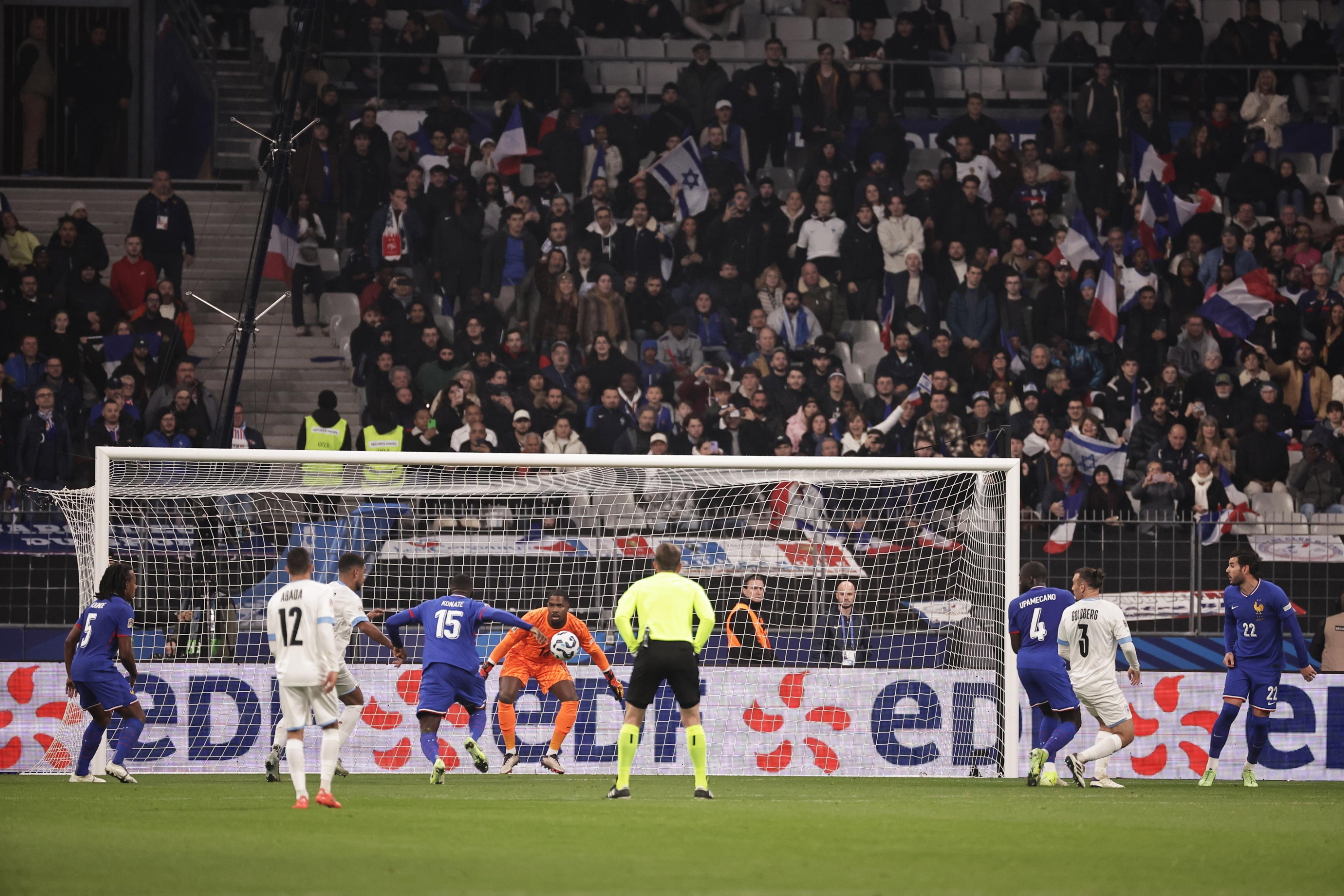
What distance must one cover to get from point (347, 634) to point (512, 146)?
35.3 feet

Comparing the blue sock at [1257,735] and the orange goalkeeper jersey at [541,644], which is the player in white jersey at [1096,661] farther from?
the orange goalkeeper jersey at [541,644]

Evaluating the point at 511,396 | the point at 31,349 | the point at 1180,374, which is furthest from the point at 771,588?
the point at 31,349

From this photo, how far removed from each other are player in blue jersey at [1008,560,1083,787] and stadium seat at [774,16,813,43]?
13.6 metres

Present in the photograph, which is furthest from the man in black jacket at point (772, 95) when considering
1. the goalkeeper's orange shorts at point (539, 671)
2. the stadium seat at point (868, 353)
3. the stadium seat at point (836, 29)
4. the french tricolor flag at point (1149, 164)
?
the goalkeeper's orange shorts at point (539, 671)

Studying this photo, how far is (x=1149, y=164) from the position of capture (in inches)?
880

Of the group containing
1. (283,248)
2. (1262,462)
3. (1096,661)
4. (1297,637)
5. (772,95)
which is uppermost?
(772,95)

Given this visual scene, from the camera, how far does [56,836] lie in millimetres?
8836

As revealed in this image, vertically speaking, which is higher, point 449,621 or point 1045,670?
point 449,621

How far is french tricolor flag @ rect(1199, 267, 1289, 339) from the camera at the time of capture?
2078 cm

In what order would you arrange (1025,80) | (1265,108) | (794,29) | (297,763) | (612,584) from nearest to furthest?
(297,763), (612,584), (1265,108), (1025,80), (794,29)

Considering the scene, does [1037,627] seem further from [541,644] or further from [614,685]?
[541,644]

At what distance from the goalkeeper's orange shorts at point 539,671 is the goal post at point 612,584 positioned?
982 millimetres

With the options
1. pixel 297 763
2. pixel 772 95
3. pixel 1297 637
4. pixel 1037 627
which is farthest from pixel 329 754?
pixel 772 95

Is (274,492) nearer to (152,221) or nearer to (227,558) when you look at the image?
(227,558)
